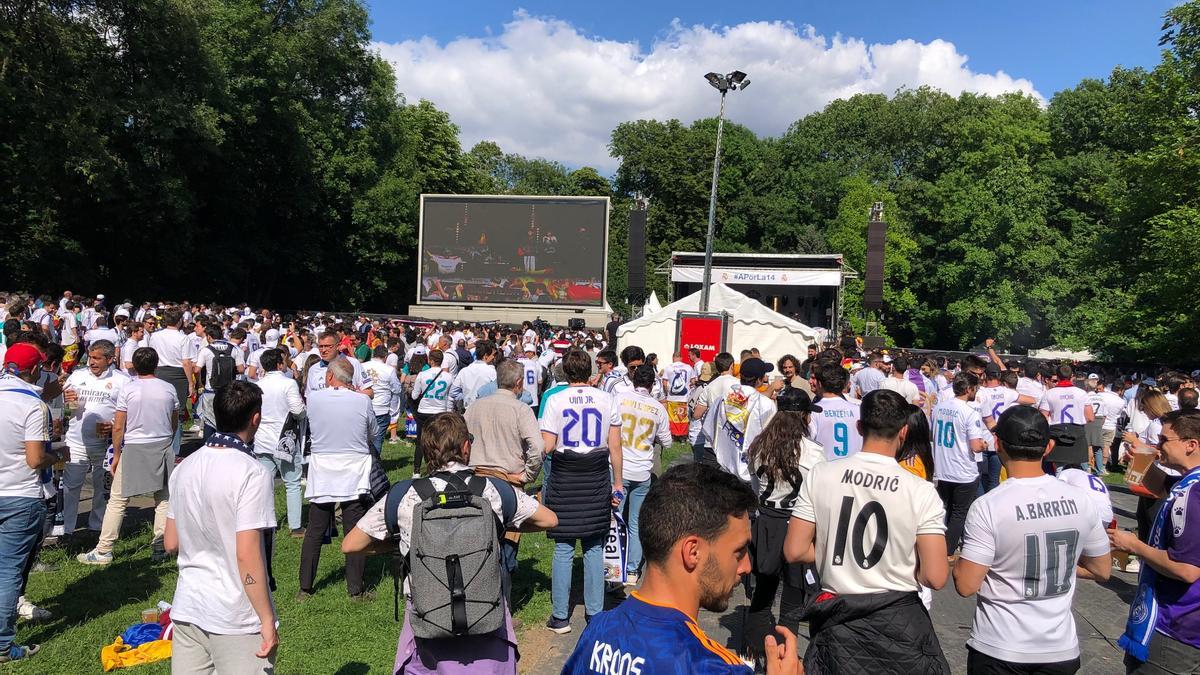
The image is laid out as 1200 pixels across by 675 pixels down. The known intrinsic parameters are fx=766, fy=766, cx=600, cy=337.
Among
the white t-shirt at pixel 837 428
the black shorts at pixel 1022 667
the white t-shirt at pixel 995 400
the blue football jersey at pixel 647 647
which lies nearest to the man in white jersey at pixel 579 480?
the white t-shirt at pixel 837 428

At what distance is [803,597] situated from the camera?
453 cm

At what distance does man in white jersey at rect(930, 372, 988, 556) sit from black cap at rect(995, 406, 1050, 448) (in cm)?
428

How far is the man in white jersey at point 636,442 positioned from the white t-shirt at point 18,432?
3.80 metres

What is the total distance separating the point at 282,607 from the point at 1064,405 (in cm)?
915

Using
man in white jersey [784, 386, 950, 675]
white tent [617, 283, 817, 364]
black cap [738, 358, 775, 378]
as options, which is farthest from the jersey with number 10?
white tent [617, 283, 817, 364]

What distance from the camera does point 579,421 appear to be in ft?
17.9

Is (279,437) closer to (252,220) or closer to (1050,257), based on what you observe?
(252,220)

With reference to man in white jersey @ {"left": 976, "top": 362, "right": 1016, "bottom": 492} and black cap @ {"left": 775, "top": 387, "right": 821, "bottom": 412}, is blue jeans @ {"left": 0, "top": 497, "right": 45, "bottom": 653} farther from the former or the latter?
man in white jersey @ {"left": 976, "top": 362, "right": 1016, "bottom": 492}

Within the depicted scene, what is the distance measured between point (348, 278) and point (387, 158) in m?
6.86

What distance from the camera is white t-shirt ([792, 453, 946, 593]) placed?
9.78 ft

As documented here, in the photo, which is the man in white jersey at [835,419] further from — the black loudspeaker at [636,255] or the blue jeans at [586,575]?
the black loudspeaker at [636,255]

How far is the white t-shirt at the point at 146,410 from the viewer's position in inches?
243

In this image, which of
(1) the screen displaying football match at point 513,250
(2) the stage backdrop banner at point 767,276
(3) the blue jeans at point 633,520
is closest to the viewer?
(3) the blue jeans at point 633,520

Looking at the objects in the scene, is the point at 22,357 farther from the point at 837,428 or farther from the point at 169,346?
the point at 169,346
